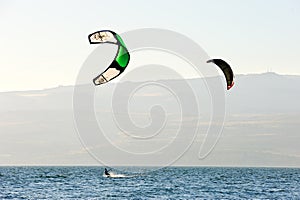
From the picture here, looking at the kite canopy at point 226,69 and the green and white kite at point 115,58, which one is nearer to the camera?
the green and white kite at point 115,58

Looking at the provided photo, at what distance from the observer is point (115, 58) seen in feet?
111

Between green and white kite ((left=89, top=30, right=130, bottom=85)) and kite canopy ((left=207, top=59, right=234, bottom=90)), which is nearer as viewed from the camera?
green and white kite ((left=89, top=30, right=130, bottom=85))

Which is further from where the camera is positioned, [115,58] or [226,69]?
[226,69]

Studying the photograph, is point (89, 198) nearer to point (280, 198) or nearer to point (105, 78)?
point (280, 198)

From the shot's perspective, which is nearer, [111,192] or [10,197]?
[10,197]

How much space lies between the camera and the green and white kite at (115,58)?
102 feet

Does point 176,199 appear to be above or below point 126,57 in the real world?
below

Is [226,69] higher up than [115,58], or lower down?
higher up

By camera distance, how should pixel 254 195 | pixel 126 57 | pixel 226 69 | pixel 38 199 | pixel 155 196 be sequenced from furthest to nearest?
pixel 254 195, pixel 155 196, pixel 38 199, pixel 226 69, pixel 126 57

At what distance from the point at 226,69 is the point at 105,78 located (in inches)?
373

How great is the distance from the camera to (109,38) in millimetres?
31453

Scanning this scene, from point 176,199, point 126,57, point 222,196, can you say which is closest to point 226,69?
point 126,57

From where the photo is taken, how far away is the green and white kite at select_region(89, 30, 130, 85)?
1218 inches

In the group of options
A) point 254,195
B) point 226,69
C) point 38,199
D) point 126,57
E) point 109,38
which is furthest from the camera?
point 254,195
